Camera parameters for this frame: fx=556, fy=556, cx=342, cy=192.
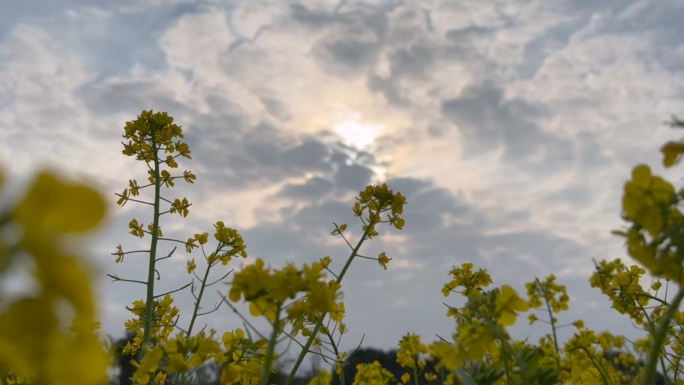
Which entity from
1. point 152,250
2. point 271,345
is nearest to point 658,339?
point 271,345

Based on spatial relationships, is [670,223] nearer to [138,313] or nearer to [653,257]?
[653,257]

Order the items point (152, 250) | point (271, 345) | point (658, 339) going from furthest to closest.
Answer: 1. point (152, 250)
2. point (271, 345)
3. point (658, 339)

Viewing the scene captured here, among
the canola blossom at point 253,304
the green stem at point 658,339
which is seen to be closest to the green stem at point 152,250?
the canola blossom at point 253,304

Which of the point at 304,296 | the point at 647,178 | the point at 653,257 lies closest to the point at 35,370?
the point at 304,296

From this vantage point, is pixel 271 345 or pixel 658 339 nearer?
pixel 658 339

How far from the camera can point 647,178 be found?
143 centimetres

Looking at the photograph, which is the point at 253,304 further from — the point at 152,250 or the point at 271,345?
the point at 152,250

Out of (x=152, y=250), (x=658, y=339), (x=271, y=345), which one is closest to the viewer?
(x=658, y=339)

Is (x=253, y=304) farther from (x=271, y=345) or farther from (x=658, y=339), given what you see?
(x=658, y=339)

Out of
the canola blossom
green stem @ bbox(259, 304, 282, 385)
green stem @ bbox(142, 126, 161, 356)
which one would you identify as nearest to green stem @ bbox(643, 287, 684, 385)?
the canola blossom

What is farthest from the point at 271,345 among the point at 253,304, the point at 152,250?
the point at 152,250

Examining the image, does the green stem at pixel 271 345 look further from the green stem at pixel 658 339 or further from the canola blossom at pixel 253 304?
the green stem at pixel 658 339

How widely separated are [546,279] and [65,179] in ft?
25.7

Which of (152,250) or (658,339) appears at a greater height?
(152,250)
